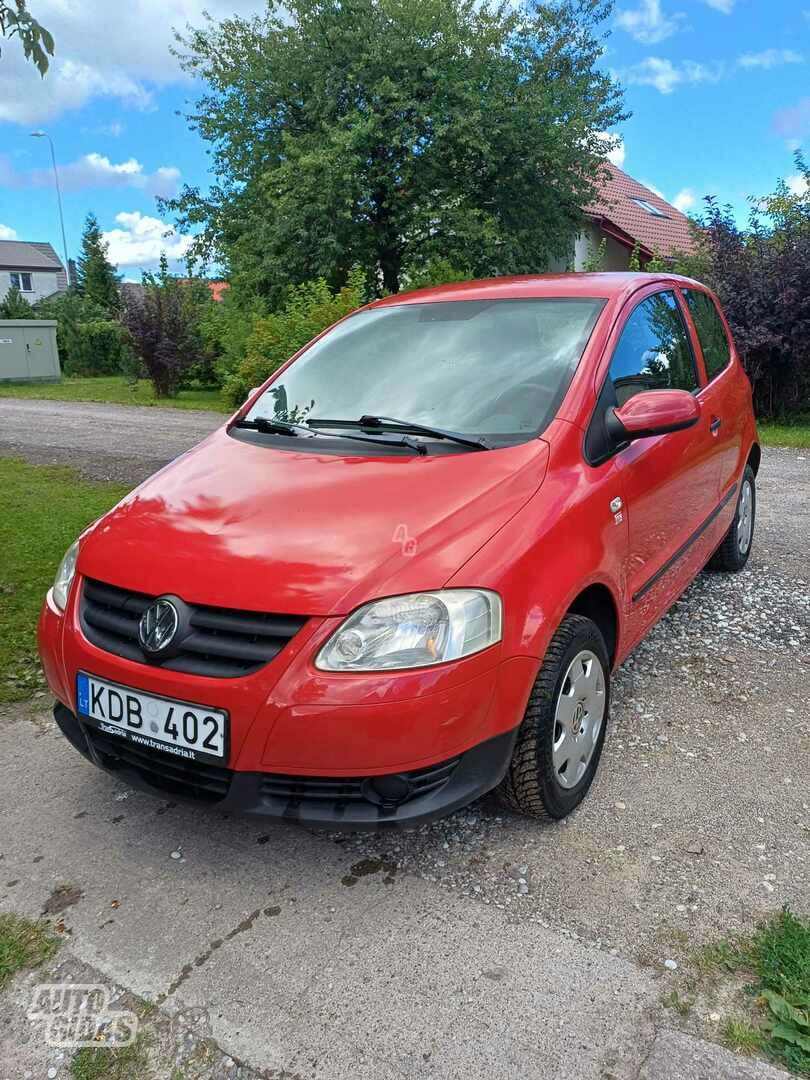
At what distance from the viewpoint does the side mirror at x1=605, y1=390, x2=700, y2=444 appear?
292cm

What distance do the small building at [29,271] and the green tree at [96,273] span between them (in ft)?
8.23

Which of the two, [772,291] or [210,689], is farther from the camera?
[772,291]

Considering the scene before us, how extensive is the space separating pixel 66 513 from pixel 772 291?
1003 cm

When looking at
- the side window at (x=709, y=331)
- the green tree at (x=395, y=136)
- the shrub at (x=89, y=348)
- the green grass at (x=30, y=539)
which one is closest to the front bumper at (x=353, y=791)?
the green grass at (x=30, y=539)

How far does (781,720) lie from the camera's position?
3.37 metres

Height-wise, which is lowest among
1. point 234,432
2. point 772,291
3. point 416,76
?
point 234,432

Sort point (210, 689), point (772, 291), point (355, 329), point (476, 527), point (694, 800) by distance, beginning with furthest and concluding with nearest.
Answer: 1. point (772, 291)
2. point (355, 329)
3. point (694, 800)
4. point (476, 527)
5. point (210, 689)

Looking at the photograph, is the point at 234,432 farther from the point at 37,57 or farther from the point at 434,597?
the point at 37,57

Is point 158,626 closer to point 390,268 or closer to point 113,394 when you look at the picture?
point 390,268

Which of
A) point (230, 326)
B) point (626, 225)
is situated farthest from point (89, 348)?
point (626, 225)

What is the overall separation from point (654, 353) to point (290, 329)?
10509 millimetres

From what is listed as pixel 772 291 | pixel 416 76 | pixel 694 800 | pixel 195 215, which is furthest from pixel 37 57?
pixel 195 215

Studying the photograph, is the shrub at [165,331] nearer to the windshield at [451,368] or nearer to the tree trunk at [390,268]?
the tree trunk at [390,268]

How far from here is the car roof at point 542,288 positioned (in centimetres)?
344
